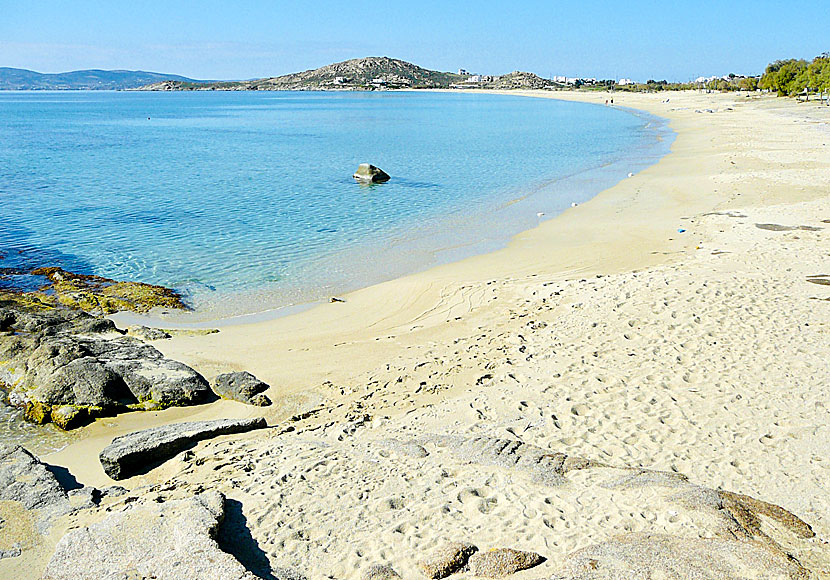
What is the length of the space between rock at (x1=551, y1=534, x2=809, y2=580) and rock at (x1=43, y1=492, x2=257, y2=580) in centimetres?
246

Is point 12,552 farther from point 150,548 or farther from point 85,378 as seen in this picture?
point 85,378

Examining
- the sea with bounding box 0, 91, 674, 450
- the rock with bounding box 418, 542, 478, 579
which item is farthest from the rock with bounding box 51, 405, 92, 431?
the rock with bounding box 418, 542, 478, 579

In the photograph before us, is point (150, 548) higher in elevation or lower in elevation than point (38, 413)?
higher

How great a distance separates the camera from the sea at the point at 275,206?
1487cm

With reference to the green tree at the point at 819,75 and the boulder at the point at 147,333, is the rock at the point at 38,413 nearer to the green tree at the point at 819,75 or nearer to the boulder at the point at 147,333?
the boulder at the point at 147,333

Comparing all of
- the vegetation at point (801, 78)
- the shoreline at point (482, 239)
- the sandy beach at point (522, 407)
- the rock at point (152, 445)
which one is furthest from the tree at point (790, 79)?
the rock at point (152, 445)

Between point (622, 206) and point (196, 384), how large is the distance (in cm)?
1641

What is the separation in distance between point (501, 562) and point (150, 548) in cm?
266

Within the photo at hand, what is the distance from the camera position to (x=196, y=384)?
8.60 m

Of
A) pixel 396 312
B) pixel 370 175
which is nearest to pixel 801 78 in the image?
pixel 370 175

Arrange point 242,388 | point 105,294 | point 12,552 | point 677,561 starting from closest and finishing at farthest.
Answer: point 677,561, point 12,552, point 242,388, point 105,294

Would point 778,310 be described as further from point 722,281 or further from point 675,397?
point 675,397

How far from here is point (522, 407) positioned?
24.5ft

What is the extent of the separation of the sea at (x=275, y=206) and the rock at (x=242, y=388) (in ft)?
7.97
